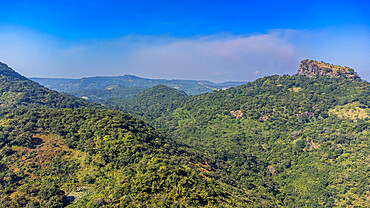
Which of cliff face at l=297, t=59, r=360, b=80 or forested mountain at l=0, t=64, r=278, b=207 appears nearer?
forested mountain at l=0, t=64, r=278, b=207

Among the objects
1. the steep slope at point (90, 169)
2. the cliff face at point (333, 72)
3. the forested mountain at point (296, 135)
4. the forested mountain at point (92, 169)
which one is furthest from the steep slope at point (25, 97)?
the cliff face at point (333, 72)

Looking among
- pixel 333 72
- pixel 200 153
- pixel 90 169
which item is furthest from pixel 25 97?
pixel 333 72

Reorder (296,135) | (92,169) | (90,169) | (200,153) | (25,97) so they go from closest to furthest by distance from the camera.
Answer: (92,169)
(90,169)
(200,153)
(296,135)
(25,97)

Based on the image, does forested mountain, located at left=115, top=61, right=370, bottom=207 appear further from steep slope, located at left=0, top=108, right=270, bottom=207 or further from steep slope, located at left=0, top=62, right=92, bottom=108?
steep slope, located at left=0, top=62, right=92, bottom=108

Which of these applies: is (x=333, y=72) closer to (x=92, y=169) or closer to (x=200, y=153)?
(x=200, y=153)

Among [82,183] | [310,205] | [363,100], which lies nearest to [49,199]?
[82,183]

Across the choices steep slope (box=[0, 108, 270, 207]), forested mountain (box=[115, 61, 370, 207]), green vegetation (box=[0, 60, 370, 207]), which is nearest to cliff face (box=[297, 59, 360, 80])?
forested mountain (box=[115, 61, 370, 207])
